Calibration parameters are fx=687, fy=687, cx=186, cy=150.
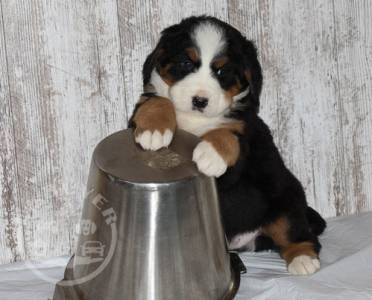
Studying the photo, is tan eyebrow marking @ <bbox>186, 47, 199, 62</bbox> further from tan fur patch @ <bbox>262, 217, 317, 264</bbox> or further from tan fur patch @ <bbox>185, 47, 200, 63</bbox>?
tan fur patch @ <bbox>262, 217, 317, 264</bbox>

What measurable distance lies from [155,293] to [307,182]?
3.43 ft

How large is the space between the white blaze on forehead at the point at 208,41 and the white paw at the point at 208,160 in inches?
10.3

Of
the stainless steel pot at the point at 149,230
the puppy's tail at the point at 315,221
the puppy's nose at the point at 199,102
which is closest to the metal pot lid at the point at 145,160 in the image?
the stainless steel pot at the point at 149,230

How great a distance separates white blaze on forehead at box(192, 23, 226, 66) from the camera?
1979mm

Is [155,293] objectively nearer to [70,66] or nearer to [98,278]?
[98,278]

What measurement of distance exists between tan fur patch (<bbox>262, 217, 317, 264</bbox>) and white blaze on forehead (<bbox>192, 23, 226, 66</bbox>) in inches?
23.4

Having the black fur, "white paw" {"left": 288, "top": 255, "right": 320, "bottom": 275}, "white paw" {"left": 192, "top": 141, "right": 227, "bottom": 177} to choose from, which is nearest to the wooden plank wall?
the black fur

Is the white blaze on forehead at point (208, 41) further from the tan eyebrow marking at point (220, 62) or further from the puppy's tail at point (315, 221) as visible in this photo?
the puppy's tail at point (315, 221)

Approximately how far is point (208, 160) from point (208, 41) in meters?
0.37

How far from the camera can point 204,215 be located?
1865mm

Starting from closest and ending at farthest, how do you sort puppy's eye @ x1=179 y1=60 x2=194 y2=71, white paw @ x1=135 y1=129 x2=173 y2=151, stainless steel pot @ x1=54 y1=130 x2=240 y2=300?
stainless steel pot @ x1=54 y1=130 x2=240 y2=300 < white paw @ x1=135 y1=129 x2=173 y2=151 < puppy's eye @ x1=179 y1=60 x2=194 y2=71

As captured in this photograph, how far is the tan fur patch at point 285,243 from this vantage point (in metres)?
2.21

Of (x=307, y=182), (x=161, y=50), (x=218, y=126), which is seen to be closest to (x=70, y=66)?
(x=161, y=50)

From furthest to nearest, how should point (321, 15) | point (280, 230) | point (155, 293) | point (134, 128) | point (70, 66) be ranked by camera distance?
point (321, 15) → point (70, 66) → point (280, 230) → point (134, 128) → point (155, 293)
